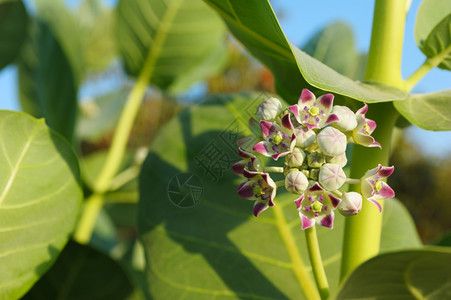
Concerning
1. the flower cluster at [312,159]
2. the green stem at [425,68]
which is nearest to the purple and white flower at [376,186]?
the flower cluster at [312,159]

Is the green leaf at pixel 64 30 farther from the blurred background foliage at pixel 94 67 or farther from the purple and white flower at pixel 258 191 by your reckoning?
the purple and white flower at pixel 258 191

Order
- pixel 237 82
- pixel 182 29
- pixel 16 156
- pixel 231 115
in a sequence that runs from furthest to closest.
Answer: pixel 237 82
pixel 182 29
pixel 231 115
pixel 16 156

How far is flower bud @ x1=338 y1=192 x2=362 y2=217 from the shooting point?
366mm

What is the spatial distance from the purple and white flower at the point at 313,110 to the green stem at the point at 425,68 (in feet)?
0.37

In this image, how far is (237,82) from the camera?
32.8ft

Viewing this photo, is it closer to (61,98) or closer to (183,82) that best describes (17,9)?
(61,98)

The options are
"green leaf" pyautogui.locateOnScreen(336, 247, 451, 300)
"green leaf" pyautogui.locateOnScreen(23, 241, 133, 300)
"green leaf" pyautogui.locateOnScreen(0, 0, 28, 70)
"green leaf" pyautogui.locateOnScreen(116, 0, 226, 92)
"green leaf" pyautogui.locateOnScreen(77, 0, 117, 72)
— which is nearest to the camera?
"green leaf" pyautogui.locateOnScreen(336, 247, 451, 300)

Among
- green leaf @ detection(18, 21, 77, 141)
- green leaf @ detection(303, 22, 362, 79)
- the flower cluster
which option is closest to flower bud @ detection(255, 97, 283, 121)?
the flower cluster

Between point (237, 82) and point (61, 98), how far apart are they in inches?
366

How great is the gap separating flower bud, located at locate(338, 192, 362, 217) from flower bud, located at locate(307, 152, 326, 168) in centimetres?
3

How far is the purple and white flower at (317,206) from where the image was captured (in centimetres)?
37

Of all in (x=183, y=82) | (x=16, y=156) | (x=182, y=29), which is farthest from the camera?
(x=183, y=82)

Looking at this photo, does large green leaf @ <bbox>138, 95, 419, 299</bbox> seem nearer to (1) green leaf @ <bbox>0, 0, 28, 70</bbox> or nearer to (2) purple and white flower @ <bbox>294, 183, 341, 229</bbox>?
(2) purple and white flower @ <bbox>294, 183, 341, 229</bbox>

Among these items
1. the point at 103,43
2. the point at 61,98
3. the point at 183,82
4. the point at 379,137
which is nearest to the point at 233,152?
the point at 379,137
